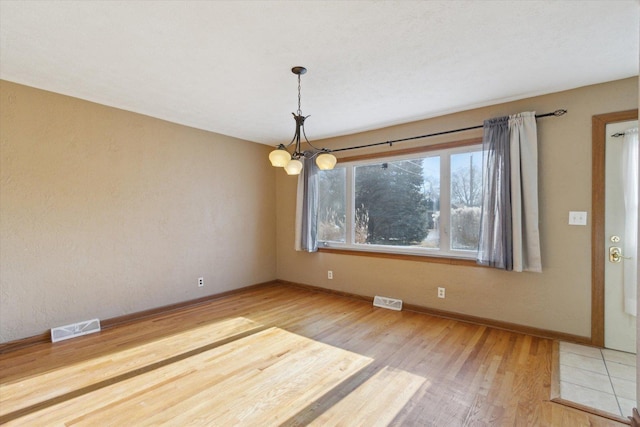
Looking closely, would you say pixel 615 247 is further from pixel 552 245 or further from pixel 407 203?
pixel 407 203

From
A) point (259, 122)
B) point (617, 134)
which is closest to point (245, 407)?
point (259, 122)

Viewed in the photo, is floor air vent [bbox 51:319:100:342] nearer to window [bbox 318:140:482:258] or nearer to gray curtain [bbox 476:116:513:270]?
window [bbox 318:140:482:258]

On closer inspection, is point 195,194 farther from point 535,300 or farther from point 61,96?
point 535,300

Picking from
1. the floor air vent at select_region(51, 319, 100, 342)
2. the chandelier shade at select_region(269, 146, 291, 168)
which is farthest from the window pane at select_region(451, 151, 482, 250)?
the floor air vent at select_region(51, 319, 100, 342)

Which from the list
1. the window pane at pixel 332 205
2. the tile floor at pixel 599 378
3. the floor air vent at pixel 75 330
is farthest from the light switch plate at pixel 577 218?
the floor air vent at pixel 75 330

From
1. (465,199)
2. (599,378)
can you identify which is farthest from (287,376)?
(465,199)

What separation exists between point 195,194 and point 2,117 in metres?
2.05

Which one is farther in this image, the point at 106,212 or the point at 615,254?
the point at 106,212

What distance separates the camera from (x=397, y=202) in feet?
14.0

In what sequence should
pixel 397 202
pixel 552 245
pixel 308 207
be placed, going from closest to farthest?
pixel 552 245
pixel 397 202
pixel 308 207

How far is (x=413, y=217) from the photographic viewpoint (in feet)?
13.4

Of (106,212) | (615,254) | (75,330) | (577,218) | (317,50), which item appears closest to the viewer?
(317,50)

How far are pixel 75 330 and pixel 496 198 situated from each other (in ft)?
15.9

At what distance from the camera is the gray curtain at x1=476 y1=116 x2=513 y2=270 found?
3178 millimetres
